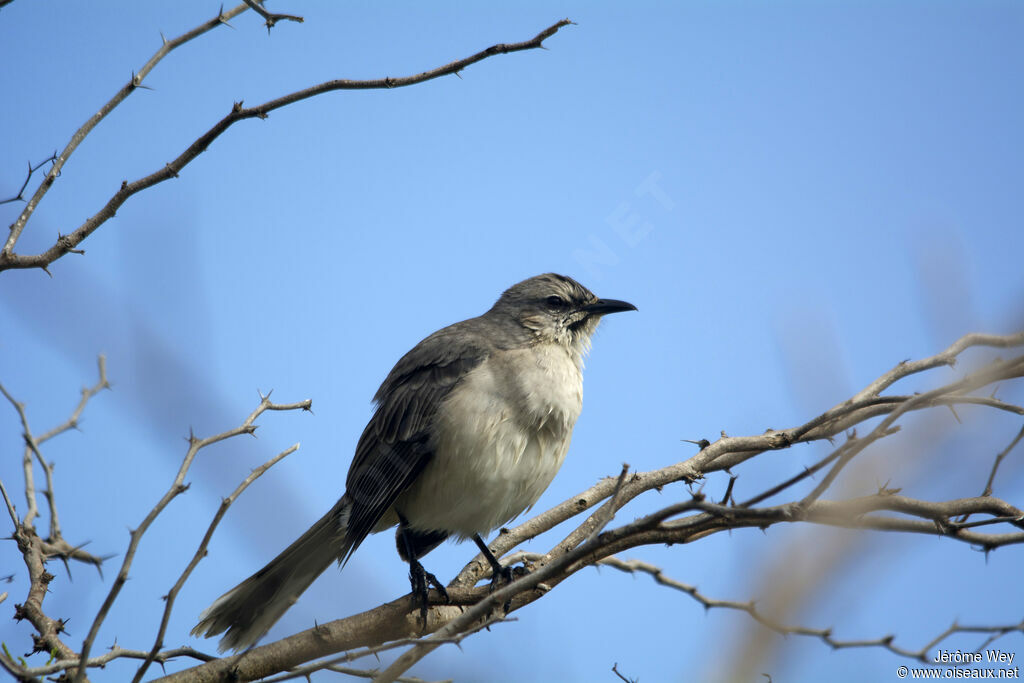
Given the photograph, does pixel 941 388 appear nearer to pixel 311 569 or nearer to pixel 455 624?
pixel 455 624

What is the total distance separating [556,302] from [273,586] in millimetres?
2770

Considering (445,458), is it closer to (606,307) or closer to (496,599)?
(606,307)

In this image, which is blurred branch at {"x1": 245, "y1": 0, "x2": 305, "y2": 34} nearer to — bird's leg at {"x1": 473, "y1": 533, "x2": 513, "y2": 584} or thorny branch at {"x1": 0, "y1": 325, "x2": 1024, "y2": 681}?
thorny branch at {"x1": 0, "y1": 325, "x2": 1024, "y2": 681}

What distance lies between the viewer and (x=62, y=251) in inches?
137

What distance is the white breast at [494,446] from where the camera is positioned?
16.7 feet

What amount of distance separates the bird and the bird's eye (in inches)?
8.3

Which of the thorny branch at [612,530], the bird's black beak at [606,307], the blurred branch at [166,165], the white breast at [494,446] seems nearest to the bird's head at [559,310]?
the bird's black beak at [606,307]

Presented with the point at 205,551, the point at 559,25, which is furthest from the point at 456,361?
the point at 205,551

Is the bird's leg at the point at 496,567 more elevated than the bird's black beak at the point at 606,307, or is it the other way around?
the bird's black beak at the point at 606,307

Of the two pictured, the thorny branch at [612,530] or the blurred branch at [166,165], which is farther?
the blurred branch at [166,165]

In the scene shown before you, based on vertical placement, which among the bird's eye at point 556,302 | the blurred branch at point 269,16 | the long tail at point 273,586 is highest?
the blurred branch at point 269,16

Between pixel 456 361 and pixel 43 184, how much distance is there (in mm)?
2767

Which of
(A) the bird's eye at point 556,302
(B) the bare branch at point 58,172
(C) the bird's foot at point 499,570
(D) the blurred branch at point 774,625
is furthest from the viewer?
(A) the bird's eye at point 556,302

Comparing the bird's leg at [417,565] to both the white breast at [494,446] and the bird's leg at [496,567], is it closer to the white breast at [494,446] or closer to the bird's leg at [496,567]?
the white breast at [494,446]
